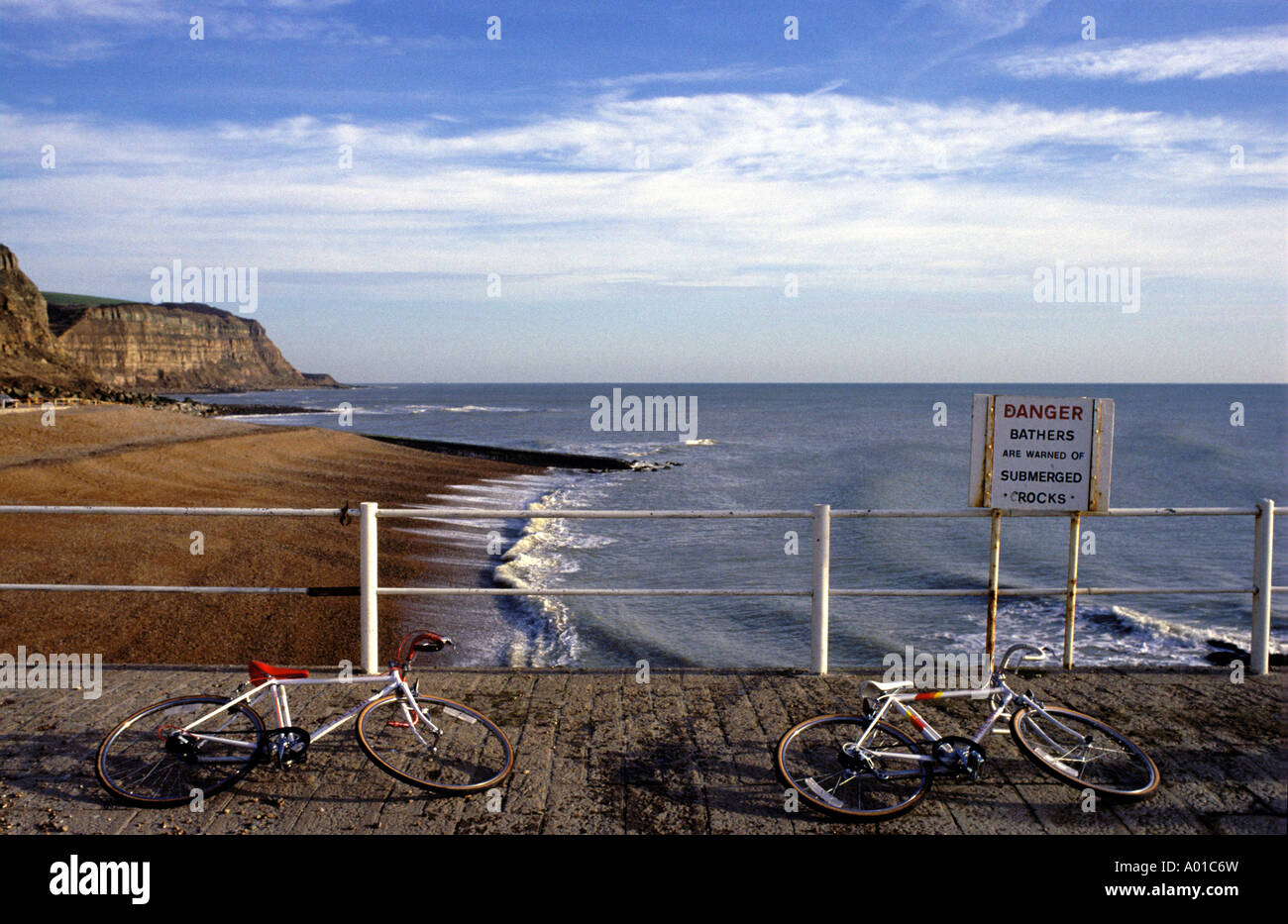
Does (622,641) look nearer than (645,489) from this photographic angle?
Yes

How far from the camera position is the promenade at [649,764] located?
169 inches

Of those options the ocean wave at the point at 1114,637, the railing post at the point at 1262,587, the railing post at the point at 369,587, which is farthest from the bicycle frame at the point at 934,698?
the ocean wave at the point at 1114,637

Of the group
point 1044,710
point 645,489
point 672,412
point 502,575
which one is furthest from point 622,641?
point 672,412

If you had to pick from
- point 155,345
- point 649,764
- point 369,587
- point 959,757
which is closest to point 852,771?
point 959,757

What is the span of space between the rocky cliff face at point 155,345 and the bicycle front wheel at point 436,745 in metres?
146

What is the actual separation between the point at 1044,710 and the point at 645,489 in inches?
1346

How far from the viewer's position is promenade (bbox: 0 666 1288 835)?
169 inches

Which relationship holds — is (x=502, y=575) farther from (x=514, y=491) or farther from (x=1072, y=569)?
(x=514, y=491)

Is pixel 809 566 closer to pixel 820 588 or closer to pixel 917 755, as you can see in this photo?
pixel 820 588

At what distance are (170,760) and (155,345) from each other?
181042 mm

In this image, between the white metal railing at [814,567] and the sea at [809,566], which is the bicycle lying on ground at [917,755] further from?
the sea at [809,566]

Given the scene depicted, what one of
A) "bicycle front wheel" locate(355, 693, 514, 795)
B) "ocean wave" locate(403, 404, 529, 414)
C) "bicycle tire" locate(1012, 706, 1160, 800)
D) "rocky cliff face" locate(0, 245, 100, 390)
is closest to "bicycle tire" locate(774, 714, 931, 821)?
"bicycle tire" locate(1012, 706, 1160, 800)

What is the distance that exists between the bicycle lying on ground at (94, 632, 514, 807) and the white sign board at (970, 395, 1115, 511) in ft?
13.0

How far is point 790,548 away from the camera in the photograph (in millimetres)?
24938
